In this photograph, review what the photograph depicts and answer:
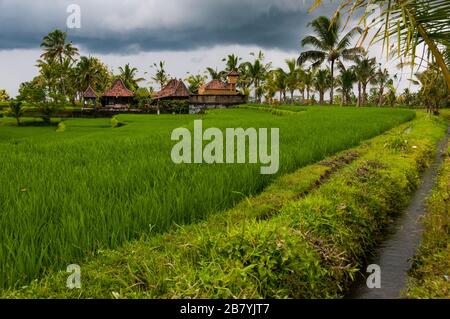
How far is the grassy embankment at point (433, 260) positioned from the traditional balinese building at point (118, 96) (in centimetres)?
3347

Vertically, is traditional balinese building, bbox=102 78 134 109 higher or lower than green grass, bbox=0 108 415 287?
higher

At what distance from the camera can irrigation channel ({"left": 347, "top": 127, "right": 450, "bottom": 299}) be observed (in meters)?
3.32

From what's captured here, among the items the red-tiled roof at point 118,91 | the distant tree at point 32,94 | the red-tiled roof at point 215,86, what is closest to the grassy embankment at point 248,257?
the distant tree at point 32,94

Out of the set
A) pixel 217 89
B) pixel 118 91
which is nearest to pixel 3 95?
pixel 118 91

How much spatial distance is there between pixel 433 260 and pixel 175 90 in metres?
33.7

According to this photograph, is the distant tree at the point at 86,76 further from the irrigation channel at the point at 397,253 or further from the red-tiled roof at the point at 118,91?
the irrigation channel at the point at 397,253

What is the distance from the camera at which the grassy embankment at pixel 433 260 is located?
306 cm

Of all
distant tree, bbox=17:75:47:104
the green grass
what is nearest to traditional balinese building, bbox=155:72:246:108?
distant tree, bbox=17:75:47:104

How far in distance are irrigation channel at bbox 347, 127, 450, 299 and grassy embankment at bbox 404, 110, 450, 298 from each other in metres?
0.09

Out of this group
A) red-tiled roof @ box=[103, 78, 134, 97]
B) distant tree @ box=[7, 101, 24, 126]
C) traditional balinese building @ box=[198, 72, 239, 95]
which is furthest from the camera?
traditional balinese building @ box=[198, 72, 239, 95]

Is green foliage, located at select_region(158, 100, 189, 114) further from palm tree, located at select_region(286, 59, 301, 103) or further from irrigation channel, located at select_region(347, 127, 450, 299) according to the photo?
irrigation channel, located at select_region(347, 127, 450, 299)

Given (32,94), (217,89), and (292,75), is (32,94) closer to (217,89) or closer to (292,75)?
(217,89)
